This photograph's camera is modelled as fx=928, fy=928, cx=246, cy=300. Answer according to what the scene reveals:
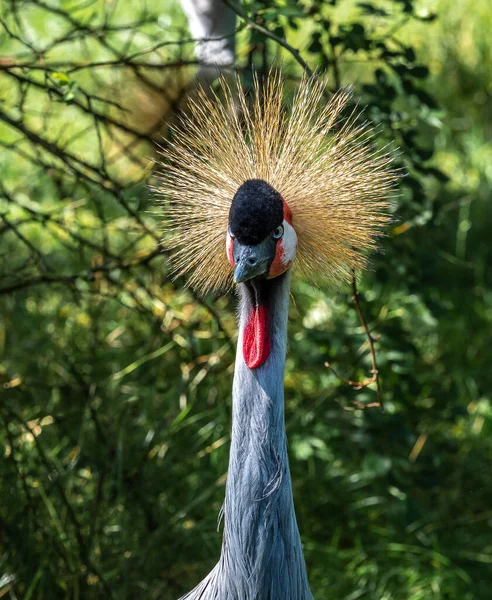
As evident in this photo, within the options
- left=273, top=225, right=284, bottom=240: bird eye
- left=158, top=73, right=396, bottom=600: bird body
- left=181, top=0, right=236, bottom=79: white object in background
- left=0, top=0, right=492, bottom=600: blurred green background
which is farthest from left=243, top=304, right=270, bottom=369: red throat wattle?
left=181, top=0, right=236, bottom=79: white object in background

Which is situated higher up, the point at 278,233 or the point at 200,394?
the point at 278,233

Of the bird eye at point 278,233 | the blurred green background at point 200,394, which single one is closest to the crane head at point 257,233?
the bird eye at point 278,233

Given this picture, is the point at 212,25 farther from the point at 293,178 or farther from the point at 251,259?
the point at 251,259

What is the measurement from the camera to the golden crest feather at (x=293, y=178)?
5.48ft

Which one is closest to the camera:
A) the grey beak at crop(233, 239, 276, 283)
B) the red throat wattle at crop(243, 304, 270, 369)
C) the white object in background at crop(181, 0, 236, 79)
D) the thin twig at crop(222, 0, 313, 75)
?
the grey beak at crop(233, 239, 276, 283)

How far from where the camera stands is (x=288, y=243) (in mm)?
1535

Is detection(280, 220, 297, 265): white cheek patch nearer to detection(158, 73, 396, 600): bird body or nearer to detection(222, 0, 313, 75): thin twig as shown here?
detection(158, 73, 396, 600): bird body

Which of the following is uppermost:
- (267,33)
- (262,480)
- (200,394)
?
(267,33)

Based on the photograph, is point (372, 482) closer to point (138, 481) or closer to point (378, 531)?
point (378, 531)

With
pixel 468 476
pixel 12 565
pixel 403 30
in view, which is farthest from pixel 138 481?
pixel 403 30

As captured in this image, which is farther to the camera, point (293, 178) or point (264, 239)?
point (293, 178)

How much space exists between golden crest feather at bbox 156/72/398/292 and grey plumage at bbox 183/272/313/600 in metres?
0.15

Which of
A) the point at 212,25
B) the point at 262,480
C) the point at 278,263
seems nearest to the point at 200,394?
the point at 212,25

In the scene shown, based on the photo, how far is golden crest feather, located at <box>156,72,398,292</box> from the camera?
65.7 inches
